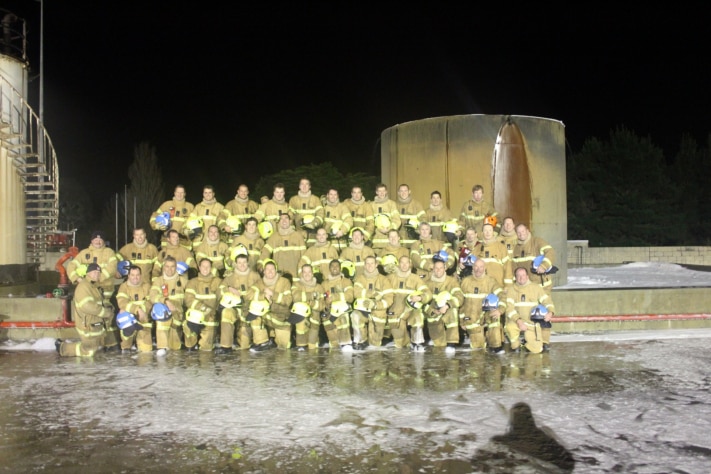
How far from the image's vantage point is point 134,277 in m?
10.5

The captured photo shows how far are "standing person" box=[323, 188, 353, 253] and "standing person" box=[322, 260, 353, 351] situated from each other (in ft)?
2.86

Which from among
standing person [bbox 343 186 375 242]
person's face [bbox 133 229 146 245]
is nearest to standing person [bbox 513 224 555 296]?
standing person [bbox 343 186 375 242]

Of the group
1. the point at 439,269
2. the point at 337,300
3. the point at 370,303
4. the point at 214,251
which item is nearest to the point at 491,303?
the point at 439,269

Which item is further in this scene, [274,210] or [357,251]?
[274,210]

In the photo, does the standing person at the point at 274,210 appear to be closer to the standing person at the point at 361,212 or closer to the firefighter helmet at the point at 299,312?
the standing person at the point at 361,212

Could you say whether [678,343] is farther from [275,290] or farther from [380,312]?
[275,290]

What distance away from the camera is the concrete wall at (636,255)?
30.4 meters

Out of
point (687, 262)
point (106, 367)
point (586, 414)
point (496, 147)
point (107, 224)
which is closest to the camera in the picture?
point (586, 414)

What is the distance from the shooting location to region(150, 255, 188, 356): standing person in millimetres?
10414

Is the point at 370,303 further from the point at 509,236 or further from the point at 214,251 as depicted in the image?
the point at 214,251

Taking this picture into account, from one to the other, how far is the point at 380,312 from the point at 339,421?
4.12 meters

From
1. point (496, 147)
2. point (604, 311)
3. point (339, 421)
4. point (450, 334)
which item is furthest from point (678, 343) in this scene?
point (339, 421)

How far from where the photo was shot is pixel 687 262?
30.3 metres

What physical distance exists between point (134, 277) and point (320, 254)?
2848 millimetres
